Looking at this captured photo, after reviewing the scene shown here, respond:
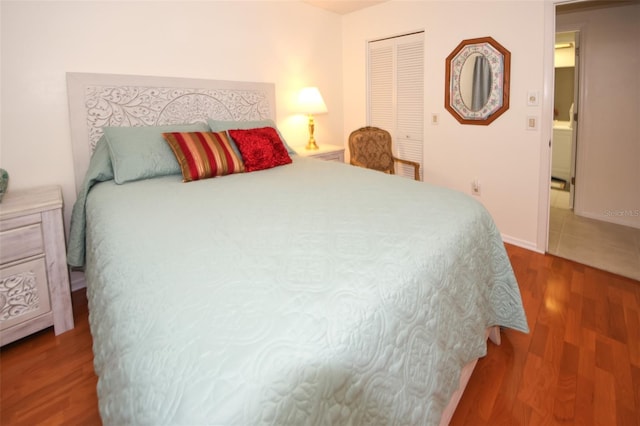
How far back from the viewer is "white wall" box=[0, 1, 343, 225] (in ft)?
6.78

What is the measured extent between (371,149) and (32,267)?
9.43 feet

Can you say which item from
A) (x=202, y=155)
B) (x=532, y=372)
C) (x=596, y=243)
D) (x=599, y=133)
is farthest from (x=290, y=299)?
(x=599, y=133)

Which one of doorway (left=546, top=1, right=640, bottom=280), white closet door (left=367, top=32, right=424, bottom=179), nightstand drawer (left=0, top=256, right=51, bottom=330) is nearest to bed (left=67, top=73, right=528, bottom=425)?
nightstand drawer (left=0, top=256, right=51, bottom=330)

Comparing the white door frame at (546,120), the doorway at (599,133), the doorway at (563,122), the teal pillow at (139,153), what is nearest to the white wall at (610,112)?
the doorway at (599,133)

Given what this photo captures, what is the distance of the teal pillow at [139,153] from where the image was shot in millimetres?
2127

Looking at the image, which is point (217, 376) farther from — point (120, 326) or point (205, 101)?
point (205, 101)

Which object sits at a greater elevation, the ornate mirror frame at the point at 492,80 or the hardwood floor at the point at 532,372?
the ornate mirror frame at the point at 492,80

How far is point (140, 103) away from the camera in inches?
99.3

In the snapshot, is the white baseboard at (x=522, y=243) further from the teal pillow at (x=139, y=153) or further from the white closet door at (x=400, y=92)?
the teal pillow at (x=139, y=153)

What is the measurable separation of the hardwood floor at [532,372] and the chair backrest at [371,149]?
1.91 meters

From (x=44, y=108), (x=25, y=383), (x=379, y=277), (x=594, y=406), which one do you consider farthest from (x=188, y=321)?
(x=44, y=108)

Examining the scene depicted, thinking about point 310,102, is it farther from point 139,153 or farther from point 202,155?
point 139,153

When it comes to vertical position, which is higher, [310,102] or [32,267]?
[310,102]

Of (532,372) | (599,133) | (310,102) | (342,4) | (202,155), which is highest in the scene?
(342,4)
